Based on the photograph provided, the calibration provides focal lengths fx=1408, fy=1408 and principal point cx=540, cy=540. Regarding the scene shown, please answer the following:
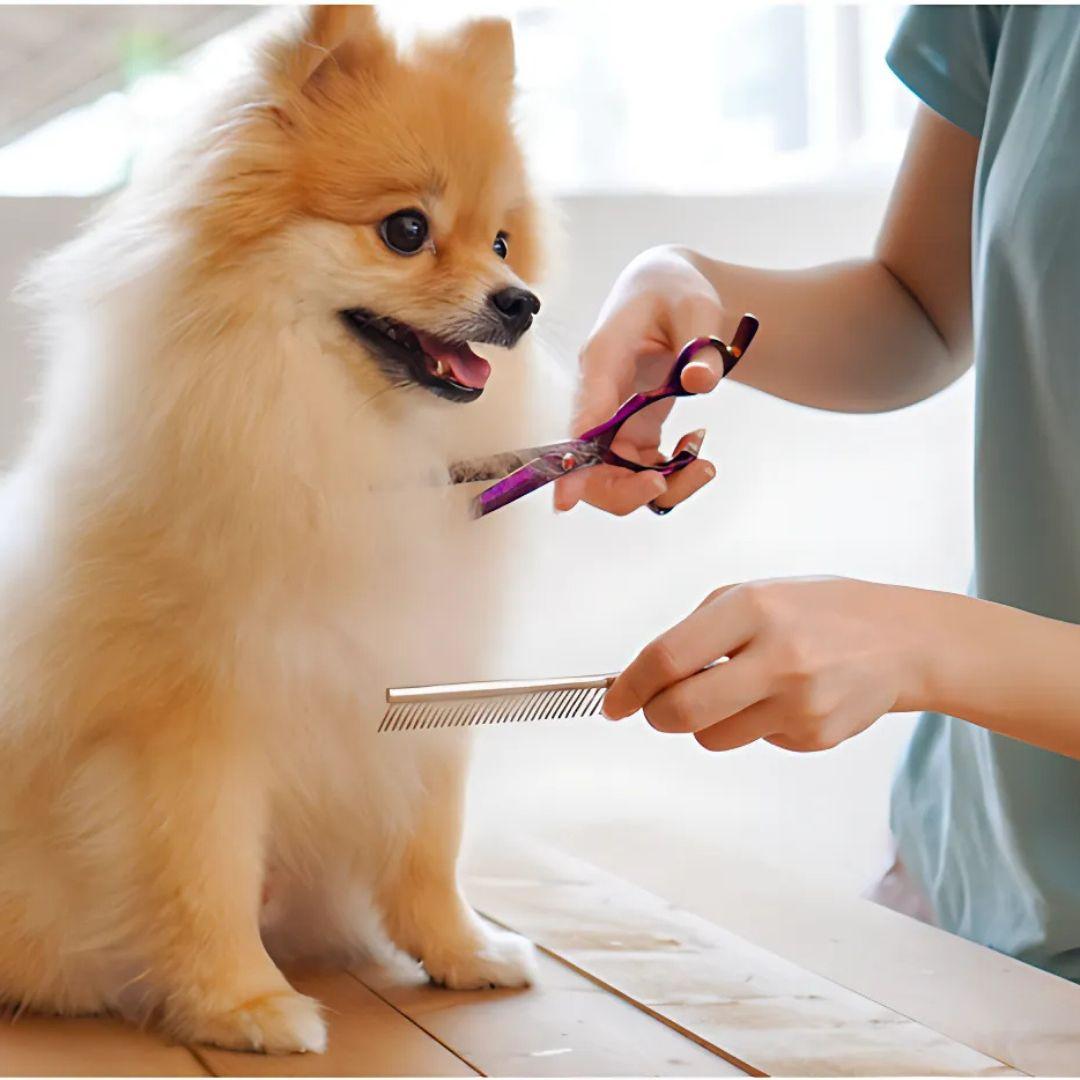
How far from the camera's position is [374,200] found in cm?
103

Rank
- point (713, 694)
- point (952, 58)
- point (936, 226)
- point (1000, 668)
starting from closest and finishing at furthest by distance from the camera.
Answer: point (713, 694)
point (1000, 668)
point (952, 58)
point (936, 226)

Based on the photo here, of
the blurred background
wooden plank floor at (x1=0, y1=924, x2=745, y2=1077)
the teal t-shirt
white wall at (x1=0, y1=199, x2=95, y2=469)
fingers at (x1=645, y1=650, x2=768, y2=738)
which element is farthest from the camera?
the blurred background

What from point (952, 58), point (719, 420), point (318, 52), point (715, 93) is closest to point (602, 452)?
point (318, 52)

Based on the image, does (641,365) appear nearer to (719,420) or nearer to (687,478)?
(687,478)

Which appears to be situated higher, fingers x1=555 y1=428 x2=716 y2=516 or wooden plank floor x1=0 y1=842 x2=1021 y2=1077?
fingers x1=555 y1=428 x2=716 y2=516

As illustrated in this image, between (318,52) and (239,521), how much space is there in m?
0.35

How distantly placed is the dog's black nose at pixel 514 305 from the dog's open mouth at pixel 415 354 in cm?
4

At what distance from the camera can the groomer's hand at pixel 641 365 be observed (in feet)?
3.47

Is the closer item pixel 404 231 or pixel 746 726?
pixel 746 726

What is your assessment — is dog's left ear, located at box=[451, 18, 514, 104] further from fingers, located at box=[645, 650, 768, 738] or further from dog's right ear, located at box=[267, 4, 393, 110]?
fingers, located at box=[645, 650, 768, 738]

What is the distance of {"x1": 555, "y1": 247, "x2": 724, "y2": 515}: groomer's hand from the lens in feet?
3.47

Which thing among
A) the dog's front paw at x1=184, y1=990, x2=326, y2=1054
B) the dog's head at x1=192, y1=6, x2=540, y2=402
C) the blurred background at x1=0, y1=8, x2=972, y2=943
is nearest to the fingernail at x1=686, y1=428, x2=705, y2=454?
the dog's head at x1=192, y1=6, x2=540, y2=402

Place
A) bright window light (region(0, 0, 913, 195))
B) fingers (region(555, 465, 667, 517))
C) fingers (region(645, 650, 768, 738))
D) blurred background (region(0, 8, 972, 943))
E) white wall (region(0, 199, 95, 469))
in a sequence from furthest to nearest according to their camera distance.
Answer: bright window light (region(0, 0, 913, 195)), blurred background (region(0, 8, 972, 943)), white wall (region(0, 199, 95, 469)), fingers (region(555, 465, 667, 517)), fingers (region(645, 650, 768, 738))

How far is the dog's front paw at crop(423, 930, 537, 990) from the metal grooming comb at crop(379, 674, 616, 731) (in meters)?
0.29
